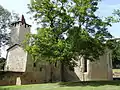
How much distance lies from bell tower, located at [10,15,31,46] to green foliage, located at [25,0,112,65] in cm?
2359

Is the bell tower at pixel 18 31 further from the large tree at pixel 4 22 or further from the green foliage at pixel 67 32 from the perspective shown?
the green foliage at pixel 67 32

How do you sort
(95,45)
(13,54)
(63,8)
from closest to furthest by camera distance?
(95,45)
(63,8)
(13,54)

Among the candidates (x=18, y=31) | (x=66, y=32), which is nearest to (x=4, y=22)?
(x=18, y=31)

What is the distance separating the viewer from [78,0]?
26.6 meters

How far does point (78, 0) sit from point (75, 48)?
6.82m

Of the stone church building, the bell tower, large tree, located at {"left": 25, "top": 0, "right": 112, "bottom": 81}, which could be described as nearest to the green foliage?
large tree, located at {"left": 25, "top": 0, "right": 112, "bottom": 81}

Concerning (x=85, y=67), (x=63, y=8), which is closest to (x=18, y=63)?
(x=85, y=67)

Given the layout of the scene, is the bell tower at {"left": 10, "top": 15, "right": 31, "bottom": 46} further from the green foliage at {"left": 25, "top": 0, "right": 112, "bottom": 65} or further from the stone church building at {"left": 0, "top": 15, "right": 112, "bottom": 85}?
the green foliage at {"left": 25, "top": 0, "right": 112, "bottom": 65}

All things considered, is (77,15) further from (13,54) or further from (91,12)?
(13,54)

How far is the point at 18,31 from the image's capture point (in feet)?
166

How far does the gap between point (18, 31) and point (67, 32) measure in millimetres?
27152

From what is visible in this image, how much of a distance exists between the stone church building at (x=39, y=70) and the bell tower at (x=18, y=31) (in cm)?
1082

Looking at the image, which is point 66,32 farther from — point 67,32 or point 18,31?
point 18,31

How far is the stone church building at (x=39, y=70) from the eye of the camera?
34406 millimetres
